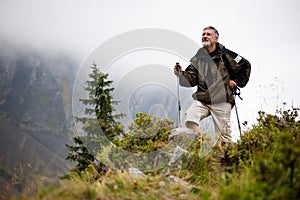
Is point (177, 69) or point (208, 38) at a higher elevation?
point (208, 38)

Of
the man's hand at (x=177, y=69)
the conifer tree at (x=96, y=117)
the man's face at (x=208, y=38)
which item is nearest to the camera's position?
the man's face at (x=208, y=38)

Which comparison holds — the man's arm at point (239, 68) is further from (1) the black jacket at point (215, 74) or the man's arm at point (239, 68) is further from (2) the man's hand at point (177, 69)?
(2) the man's hand at point (177, 69)

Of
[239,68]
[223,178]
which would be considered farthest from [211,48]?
[223,178]

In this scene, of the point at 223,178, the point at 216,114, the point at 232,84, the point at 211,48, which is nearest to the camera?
the point at 223,178

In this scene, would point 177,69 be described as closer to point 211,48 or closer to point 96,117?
point 211,48

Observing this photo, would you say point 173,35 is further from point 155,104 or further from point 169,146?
point 169,146

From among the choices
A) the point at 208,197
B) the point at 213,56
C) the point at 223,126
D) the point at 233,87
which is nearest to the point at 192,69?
the point at 213,56

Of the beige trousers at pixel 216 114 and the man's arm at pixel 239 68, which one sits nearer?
the beige trousers at pixel 216 114

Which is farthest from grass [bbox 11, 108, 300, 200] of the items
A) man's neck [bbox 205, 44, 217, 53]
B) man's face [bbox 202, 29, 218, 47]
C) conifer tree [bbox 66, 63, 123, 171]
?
conifer tree [bbox 66, 63, 123, 171]

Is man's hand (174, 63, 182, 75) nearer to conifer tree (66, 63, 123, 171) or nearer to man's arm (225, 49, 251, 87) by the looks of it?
man's arm (225, 49, 251, 87)

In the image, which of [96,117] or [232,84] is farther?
[96,117]

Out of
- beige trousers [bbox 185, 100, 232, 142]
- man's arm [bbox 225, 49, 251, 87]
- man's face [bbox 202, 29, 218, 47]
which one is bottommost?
beige trousers [bbox 185, 100, 232, 142]

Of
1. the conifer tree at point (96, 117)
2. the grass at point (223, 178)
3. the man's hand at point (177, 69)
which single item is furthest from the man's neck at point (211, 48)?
the conifer tree at point (96, 117)

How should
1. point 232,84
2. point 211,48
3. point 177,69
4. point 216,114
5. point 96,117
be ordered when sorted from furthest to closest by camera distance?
1. point 96,117
2. point 177,69
3. point 211,48
4. point 216,114
5. point 232,84
